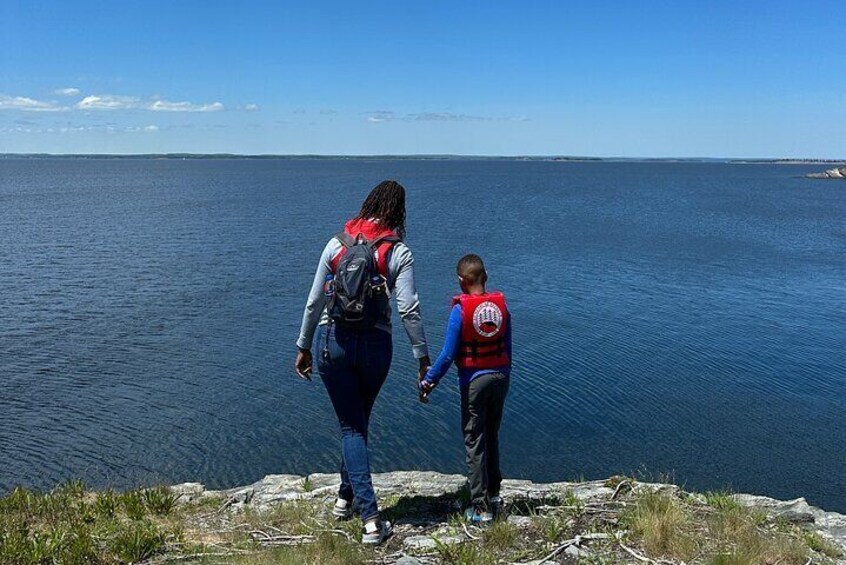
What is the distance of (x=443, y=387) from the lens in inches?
672

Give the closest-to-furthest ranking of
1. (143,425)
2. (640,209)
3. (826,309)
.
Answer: (143,425), (826,309), (640,209)

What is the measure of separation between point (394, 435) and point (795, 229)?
1873 inches

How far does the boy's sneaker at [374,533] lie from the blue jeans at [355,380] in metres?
0.06

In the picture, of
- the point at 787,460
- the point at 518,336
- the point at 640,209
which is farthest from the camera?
the point at 640,209

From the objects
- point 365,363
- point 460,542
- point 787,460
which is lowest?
point 787,460

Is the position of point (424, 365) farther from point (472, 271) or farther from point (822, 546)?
point (822, 546)

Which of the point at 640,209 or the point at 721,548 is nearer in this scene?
the point at 721,548

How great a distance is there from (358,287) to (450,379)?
12504mm

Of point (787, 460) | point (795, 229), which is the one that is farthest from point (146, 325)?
point (795, 229)

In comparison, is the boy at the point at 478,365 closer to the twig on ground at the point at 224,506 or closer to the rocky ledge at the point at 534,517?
the rocky ledge at the point at 534,517

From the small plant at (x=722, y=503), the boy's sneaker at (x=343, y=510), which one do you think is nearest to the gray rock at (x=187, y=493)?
the boy's sneaker at (x=343, y=510)

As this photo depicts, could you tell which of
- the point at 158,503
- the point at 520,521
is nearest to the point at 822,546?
the point at 520,521

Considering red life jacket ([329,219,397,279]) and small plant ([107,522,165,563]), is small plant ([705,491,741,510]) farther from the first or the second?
small plant ([107,522,165,563])

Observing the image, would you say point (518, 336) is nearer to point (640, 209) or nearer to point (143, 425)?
point (143, 425)
